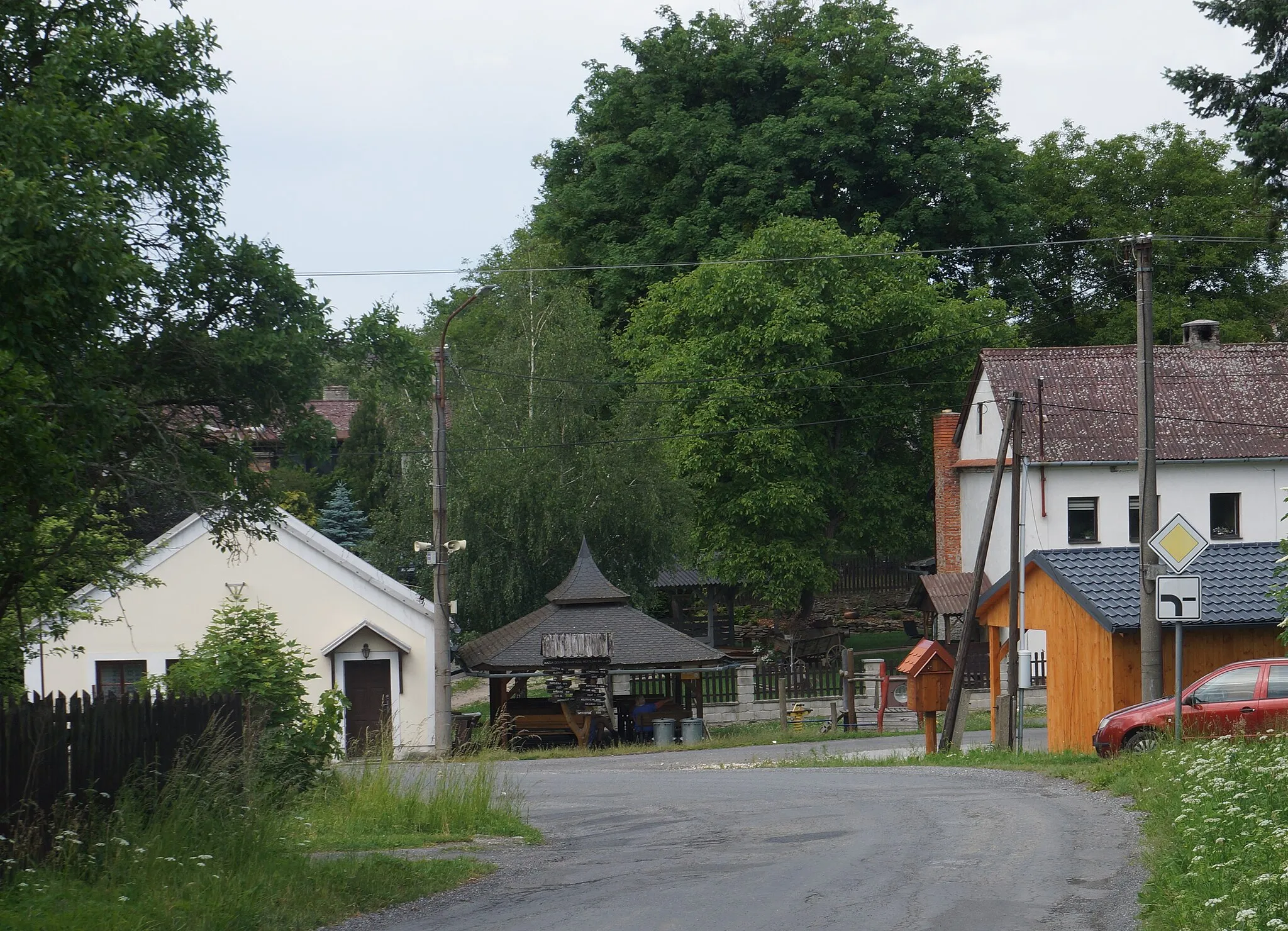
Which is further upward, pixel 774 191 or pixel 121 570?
pixel 774 191

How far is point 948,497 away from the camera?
4562 cm

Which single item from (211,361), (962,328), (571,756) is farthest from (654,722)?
(211,361)

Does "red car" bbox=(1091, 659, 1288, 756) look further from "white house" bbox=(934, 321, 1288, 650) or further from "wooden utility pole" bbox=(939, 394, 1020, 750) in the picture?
"white house" bbox=(934, 321, 1288, 650)

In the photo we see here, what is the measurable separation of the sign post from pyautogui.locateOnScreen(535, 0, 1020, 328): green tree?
32.3 m

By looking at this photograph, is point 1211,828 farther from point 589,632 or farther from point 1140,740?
point 589,632

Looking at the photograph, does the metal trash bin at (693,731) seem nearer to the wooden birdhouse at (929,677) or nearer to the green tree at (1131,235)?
the wooden birdhouse at (929,677)

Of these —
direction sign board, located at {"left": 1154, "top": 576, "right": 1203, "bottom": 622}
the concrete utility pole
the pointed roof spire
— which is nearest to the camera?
direction sign board, located at {"left": 1154, "top": 576, "right": 1203, "bottom": 622}

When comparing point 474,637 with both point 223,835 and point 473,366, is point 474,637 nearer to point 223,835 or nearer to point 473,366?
point 473,366

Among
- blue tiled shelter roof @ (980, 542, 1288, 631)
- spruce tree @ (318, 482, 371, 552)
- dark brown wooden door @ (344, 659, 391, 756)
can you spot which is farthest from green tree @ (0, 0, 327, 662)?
spruce tree @ (318, 482, 371, 552)

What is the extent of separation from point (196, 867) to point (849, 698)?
28.3 meters

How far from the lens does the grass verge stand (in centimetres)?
808

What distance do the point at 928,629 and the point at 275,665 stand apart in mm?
33577

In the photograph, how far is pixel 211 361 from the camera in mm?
12617


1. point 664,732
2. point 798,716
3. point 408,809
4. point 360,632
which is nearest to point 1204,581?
point 408,809
